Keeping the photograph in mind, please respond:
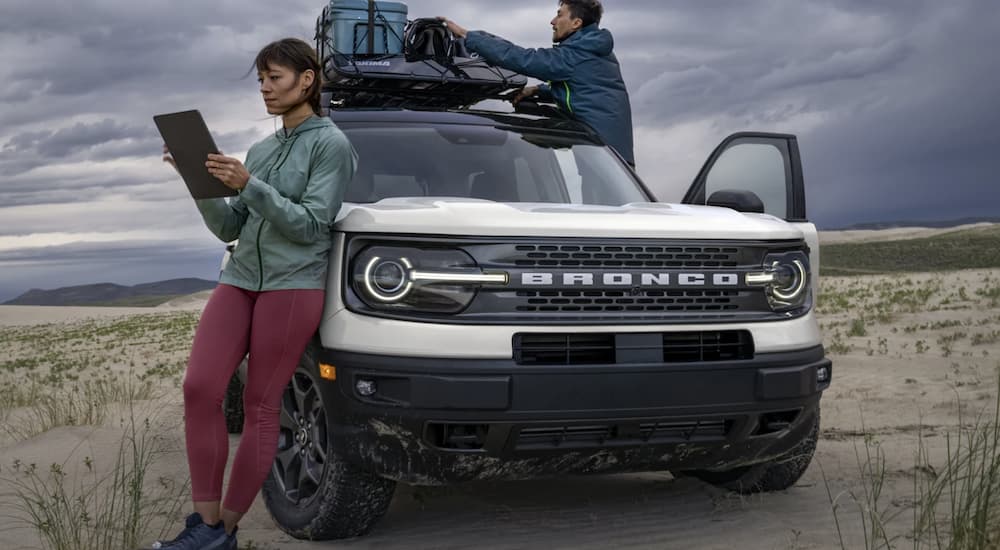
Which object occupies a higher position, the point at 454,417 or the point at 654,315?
the point at 654,315

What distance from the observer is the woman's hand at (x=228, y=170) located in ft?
12.7

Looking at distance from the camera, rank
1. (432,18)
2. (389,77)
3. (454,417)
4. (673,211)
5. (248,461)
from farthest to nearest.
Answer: (432,18) → (389,77) → (673,211) → (248,461) → (454,417)

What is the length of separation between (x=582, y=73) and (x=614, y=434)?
3.70 m

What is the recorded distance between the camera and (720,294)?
4363 mm

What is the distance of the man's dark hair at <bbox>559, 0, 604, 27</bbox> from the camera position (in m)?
7.65

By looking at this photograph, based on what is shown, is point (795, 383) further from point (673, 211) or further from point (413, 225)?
point (413, 225)

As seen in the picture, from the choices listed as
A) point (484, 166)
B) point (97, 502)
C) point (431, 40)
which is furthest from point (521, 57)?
point (97, 502)

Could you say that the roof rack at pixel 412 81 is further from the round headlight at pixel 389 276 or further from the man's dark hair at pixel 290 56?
the round headlight at pixel 389 276

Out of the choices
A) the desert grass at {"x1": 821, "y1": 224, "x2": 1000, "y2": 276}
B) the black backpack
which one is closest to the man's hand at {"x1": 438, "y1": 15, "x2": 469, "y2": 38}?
the black backpack

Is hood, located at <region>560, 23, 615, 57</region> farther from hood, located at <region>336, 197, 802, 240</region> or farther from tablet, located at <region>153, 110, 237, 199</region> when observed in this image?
tablet, located at <region>153, 110, 237, 199</region>

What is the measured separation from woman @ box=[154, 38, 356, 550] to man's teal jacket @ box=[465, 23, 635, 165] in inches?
121

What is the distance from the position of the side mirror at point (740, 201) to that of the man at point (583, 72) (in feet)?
6.63

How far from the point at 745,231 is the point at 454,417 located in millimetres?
1449

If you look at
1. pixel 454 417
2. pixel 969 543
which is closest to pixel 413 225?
pixel 454 417
